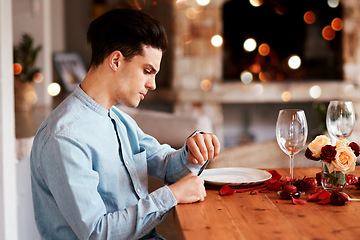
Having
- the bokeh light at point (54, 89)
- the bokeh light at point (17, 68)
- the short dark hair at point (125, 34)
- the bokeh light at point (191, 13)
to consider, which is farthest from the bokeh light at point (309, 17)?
the short dark hair at point (125, 34)

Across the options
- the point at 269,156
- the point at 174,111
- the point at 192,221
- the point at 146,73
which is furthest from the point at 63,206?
the point at 174,111

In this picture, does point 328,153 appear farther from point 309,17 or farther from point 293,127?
point 309,17

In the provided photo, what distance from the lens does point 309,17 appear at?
16.2 feet

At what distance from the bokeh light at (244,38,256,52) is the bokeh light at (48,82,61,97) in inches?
77.9

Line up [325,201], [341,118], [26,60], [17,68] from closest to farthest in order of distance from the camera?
[325,201], [341,118], [17,68], [26,60]

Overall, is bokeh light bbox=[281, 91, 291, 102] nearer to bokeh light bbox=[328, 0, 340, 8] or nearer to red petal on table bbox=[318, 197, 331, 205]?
bokeh light bbox=[328, 0, 340, 8]

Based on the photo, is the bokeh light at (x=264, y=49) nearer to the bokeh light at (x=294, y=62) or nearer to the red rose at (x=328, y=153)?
the bokeh light at (x=294, y=62)

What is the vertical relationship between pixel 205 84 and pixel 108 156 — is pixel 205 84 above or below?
above

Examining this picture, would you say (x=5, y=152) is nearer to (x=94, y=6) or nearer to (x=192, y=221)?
(x=192, y=221)

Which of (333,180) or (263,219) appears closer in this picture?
(263,219)

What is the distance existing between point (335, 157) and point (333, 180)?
0.08 m

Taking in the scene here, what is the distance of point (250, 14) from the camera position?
4895 millimetres

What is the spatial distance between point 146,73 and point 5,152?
893 millimetres

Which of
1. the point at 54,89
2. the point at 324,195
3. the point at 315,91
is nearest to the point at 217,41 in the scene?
the point at 315,91
